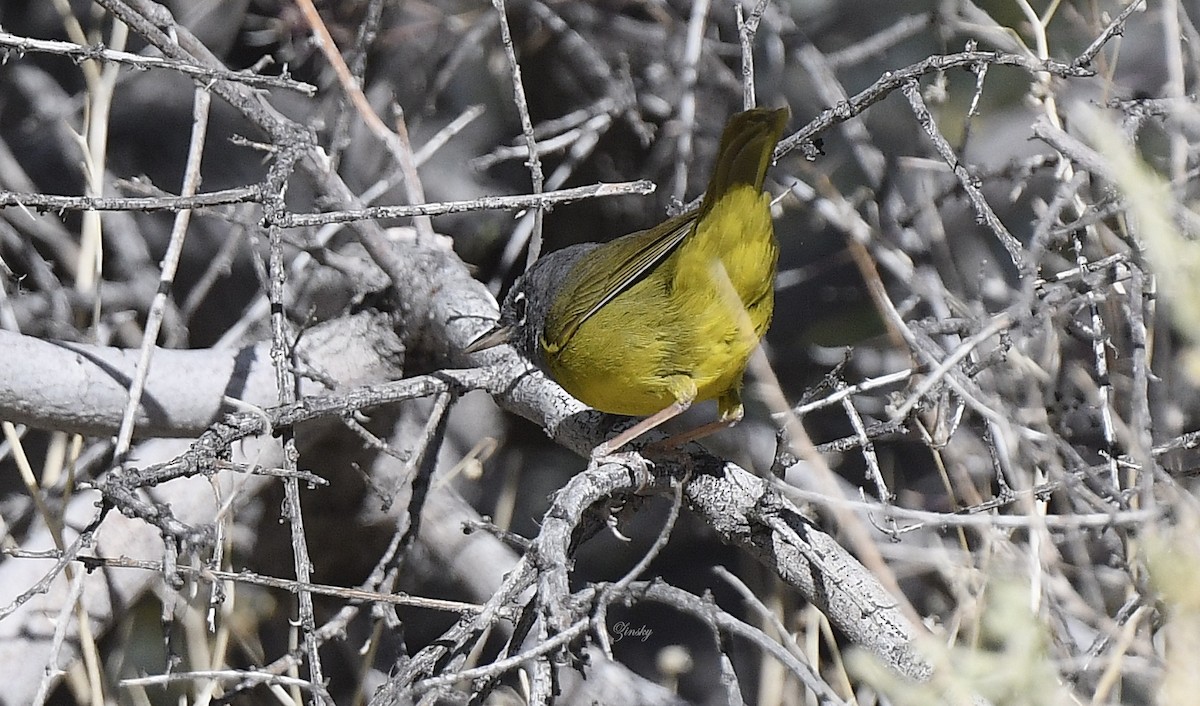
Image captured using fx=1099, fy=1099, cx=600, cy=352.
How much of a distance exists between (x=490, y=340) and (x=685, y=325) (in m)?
0.55

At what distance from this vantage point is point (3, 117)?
157 inches

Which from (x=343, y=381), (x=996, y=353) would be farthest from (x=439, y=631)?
(x=996, y=353)

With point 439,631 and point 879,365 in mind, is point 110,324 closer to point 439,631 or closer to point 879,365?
point 439,631

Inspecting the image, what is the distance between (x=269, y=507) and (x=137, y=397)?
103cm

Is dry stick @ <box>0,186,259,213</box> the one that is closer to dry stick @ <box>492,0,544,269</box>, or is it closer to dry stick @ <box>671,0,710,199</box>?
dry stick @ <box>492,0,544,269</box>

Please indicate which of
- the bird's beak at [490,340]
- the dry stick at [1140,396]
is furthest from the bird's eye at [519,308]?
the dry stick at [1140,396]

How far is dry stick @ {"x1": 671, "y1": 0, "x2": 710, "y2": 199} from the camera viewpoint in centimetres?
346

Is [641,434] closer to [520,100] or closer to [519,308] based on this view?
[519,308]

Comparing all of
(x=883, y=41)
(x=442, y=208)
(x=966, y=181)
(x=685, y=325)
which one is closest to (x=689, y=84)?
(x=883, y=41)

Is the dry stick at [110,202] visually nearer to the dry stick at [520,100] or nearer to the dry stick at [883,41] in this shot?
the dry stick at [520,100]

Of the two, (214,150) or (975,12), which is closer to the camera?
(975,12)

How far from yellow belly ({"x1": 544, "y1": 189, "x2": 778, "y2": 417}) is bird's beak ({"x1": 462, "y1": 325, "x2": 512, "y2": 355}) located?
14 cm

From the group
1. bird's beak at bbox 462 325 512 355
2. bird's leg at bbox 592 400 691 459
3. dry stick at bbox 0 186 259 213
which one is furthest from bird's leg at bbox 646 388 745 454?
dry stick at bbox 0 186 259 213

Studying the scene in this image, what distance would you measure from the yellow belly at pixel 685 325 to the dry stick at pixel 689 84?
68 cm
